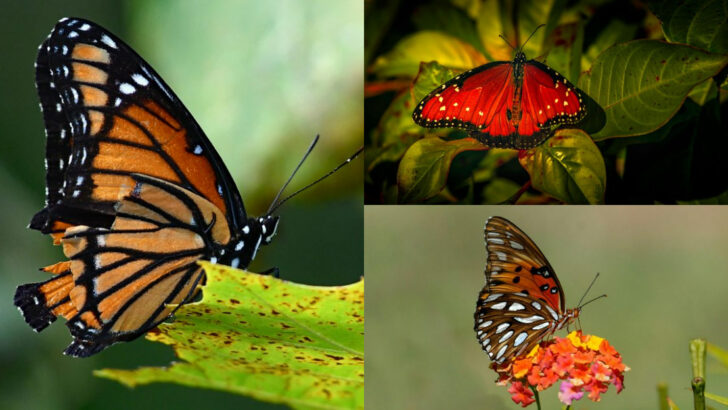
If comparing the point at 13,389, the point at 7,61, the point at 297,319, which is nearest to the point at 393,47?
the point at 297,319

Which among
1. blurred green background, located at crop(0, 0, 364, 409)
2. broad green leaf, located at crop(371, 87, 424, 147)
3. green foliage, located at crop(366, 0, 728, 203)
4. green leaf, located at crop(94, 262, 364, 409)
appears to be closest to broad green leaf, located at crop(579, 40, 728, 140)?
green foliage, located at crop(366, 0, 728, 203)

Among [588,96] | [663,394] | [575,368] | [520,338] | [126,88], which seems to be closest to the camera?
[663,394]

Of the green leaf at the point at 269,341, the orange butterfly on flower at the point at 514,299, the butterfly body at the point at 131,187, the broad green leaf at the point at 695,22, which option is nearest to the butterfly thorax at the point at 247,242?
the butterfly body at the point at 131,187

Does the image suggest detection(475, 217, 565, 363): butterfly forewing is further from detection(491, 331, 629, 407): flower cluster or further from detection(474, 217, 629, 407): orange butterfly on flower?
detection(491, 331, 629, 407): flower cluster

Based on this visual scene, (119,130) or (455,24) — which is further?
(455,24)

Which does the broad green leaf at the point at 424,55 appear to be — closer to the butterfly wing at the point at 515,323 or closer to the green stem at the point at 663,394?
the butterfly wing at the point at 515,323

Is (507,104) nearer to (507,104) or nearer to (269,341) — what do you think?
(507,104)

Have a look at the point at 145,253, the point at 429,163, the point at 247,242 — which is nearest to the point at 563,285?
the point at 429,163
